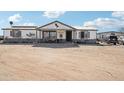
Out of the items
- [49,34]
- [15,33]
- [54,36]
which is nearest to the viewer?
[54,36]

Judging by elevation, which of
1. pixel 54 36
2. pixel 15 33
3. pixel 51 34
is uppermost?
pixel 15 33

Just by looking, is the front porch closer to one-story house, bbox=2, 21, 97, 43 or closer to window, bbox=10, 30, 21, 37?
one-story house, bbox=2, 21, 97, 43

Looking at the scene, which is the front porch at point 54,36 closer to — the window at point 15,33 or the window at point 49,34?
the window at point 49,34

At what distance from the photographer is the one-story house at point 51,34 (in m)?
29.7

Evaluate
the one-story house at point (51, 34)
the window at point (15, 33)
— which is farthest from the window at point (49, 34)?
the window at point (15, 33)

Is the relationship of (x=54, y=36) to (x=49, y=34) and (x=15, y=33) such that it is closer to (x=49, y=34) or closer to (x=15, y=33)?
(x=49, y=34)

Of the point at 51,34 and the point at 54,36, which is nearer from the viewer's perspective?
the point at 54,36

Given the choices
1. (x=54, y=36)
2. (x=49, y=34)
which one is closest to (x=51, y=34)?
(x=49, y=34)

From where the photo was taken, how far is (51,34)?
99.7ft

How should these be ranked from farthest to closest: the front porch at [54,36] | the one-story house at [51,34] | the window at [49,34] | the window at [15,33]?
the window at [15,33]
the window at [49,34]
the one-story house at [51,34]
the front porch at [54,36]
